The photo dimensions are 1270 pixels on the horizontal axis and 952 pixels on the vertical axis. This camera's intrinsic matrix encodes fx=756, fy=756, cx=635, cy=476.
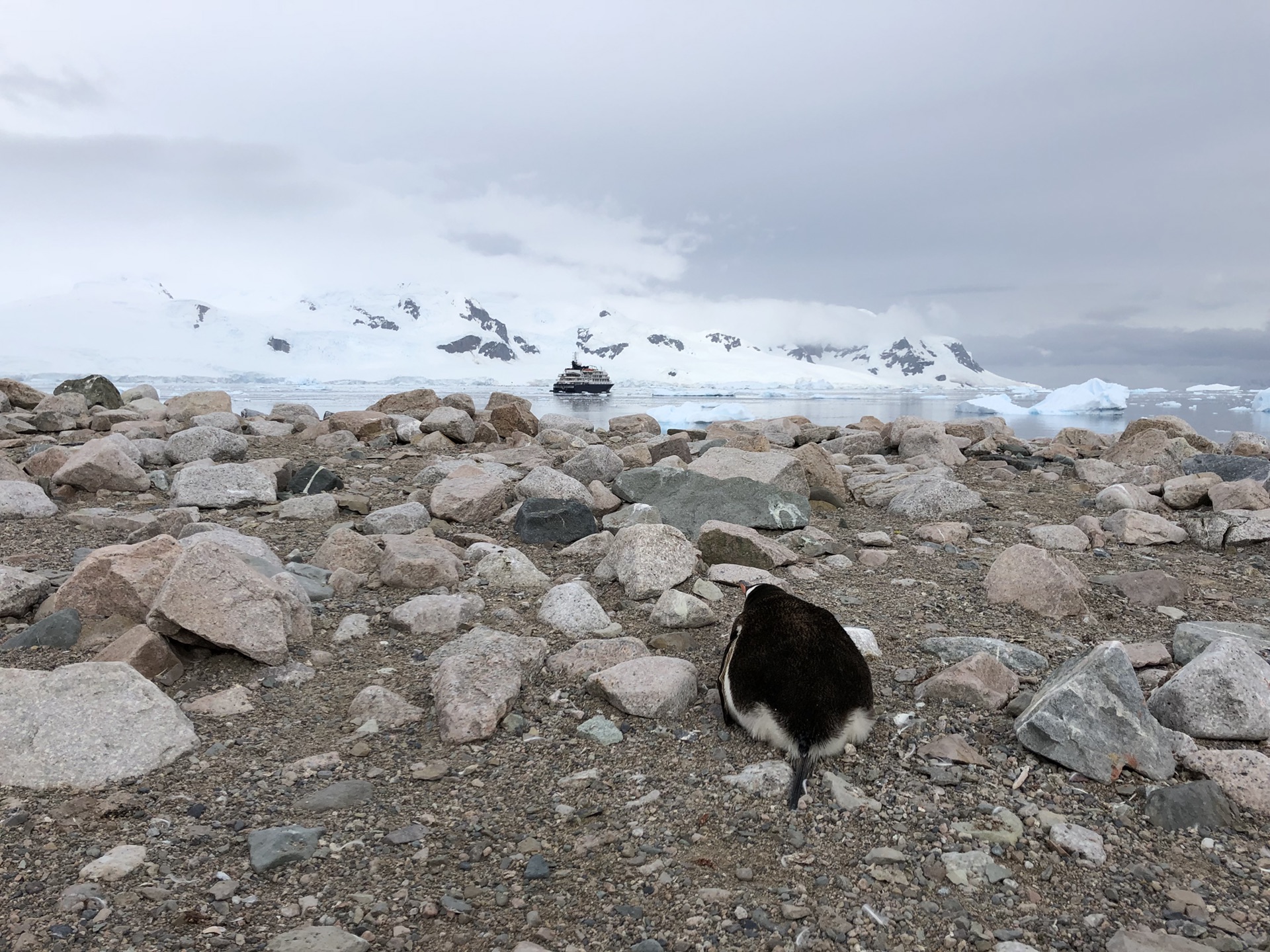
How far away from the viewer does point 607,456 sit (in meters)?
6.41

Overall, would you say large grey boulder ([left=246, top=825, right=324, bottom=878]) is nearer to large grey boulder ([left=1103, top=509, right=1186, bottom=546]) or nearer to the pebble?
the pebble

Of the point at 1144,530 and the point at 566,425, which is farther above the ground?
the point at 566,425

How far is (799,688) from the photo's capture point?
7.86 feet

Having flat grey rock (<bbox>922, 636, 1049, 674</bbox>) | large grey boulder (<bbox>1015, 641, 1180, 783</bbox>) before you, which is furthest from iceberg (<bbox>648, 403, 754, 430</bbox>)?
large grey boulder (<bbox>1015, 641, 1180, 783</bbox>)

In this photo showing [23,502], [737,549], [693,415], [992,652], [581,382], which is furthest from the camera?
[581,382]

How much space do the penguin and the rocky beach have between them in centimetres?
10

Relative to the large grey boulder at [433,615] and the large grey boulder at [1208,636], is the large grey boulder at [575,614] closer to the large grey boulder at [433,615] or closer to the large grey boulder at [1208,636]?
the large grey boulder at [433,615]

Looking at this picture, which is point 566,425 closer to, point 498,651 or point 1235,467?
point 1235,467

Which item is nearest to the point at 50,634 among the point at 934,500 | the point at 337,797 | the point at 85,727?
the point at 85,727

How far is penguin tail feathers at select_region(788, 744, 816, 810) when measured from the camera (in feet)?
7.14

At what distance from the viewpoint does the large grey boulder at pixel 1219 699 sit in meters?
2.45

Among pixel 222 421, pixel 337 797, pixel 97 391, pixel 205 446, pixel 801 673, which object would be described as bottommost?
pixel 337 797

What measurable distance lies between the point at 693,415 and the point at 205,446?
50.8ft

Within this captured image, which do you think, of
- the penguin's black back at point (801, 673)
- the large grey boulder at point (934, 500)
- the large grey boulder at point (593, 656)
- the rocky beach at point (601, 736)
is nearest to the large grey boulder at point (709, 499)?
the rocky beach at point (601, 736)
